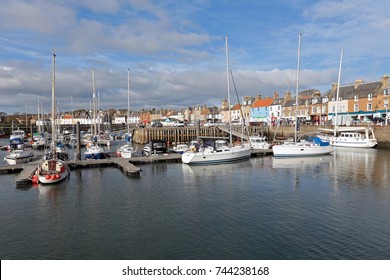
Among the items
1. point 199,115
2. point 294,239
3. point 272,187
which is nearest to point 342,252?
point 294,239

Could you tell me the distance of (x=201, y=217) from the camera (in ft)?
56.2

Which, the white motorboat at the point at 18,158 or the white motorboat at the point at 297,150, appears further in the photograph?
the white motorboat at the point at 297,150

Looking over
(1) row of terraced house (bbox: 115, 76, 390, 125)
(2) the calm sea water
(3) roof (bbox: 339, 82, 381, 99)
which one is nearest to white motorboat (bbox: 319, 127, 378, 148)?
(1) row of terraced house (bbox: 115, 76, 390, 125)

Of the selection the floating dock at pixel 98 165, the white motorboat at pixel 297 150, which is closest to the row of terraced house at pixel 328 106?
the white motorboat at pixel 297 150

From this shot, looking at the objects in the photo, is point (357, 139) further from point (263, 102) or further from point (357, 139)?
point (263, 102)

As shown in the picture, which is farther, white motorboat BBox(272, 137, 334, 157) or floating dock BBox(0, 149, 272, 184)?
white motorboat BBox(272, 137, 334, 157)

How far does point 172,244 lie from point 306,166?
973 inches

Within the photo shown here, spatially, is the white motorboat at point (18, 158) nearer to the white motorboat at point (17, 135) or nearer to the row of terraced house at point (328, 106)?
the row of terraced house at point (328, 106)

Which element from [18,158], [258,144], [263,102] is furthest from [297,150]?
[263,102]

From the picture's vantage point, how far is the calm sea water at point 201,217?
1308 cm

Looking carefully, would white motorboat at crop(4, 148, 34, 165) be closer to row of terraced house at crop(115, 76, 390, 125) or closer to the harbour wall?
row of terraced house at crop(115, 76, 390, 125)

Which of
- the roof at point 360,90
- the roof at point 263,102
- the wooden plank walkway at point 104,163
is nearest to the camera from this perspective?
the wooden plank walkway at point 104,163

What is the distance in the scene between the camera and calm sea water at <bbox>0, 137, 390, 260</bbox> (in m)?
13.1
